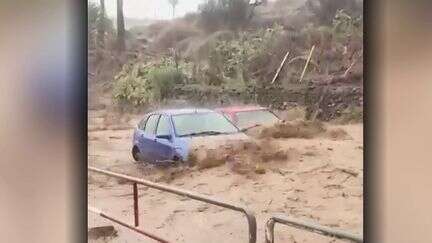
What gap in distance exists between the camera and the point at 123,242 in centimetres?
190

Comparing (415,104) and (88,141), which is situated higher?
(415,104)

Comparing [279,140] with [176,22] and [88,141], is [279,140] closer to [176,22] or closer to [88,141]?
[176,22]

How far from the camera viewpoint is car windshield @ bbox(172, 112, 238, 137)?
1.90m

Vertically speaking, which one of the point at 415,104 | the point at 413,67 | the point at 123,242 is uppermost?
the point at 413,67

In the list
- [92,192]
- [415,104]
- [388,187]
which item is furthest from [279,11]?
[92,192]

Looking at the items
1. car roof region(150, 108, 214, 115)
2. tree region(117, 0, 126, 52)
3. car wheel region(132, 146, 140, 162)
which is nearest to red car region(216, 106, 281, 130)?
car roof region(150, 108, 214, 115)

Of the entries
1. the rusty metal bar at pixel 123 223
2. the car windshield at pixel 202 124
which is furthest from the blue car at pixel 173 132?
the rusty metal bar at pixel 123 223

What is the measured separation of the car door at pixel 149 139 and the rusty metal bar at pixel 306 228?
475mm

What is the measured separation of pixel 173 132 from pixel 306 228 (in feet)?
1.88

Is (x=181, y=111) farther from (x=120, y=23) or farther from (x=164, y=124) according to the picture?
(x=120, y=23)

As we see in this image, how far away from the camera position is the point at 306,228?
1856 millimetres

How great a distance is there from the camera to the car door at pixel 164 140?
1910 mm

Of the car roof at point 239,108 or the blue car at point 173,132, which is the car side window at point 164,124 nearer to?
the blue car at point 173,132

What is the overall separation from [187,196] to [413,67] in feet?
2.98
